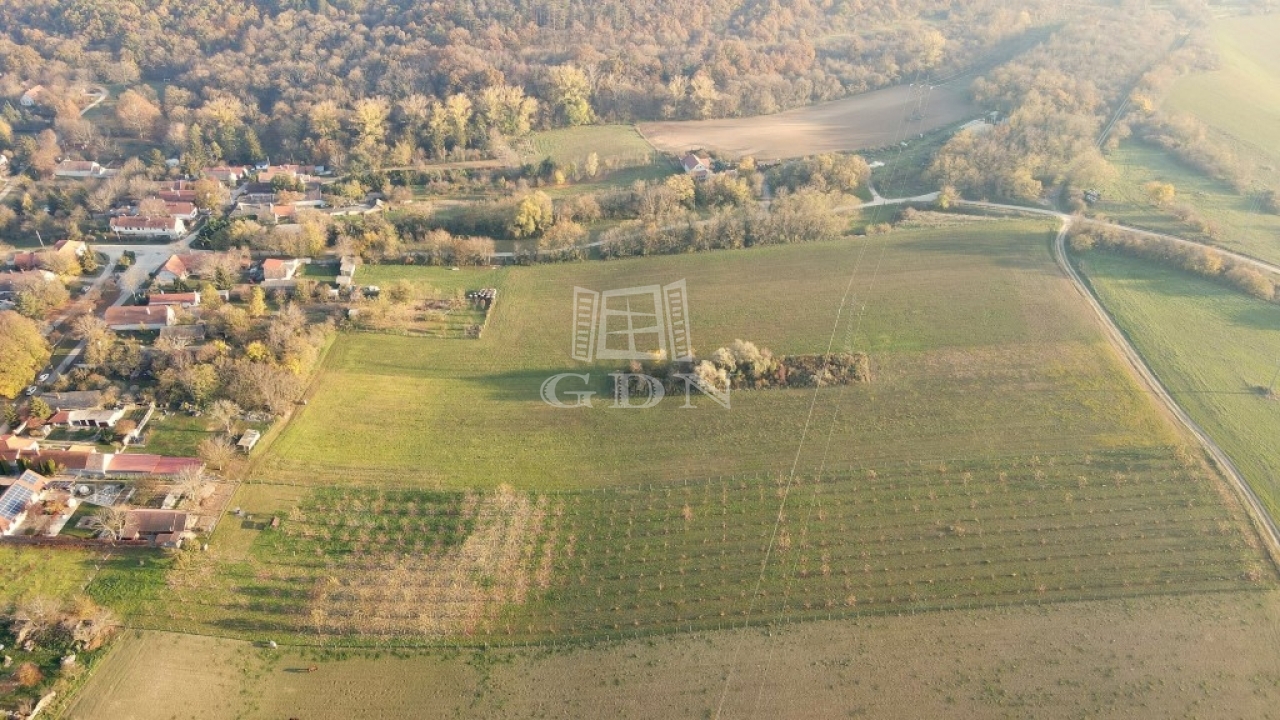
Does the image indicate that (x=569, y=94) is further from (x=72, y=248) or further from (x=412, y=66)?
(x=72, y=248)

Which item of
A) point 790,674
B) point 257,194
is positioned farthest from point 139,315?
point 790,674

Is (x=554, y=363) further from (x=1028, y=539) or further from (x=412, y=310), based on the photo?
(x=1028, y=539)

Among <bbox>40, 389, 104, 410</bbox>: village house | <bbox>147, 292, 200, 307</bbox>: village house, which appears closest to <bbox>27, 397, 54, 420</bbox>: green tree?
<bbox>40, 389, 104, 410</bbox>: village house

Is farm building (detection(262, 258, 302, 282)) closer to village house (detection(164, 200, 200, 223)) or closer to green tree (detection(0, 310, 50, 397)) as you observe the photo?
village house (detection(164, 200, 200, 223))

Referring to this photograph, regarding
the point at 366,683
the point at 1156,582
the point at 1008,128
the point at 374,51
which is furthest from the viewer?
the point at 374,51

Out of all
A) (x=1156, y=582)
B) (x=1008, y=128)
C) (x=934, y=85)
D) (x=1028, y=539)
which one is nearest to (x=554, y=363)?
(x=1028, y=539)
